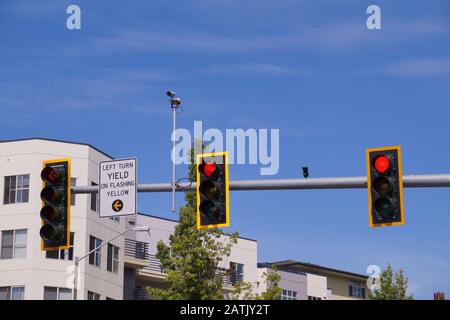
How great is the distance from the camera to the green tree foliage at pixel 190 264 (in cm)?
4347

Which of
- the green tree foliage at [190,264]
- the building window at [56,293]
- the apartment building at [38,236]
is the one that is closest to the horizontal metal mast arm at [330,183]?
the green tree foliage at [190,264]

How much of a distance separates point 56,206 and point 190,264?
24.0m

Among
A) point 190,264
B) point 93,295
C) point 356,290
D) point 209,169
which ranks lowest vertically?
point 93,295

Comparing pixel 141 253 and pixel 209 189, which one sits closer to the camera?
pixel 209 189

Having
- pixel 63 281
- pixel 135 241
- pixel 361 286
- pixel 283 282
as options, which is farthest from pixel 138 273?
pixel 361 286

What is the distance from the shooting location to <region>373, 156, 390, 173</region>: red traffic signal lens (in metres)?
18.4

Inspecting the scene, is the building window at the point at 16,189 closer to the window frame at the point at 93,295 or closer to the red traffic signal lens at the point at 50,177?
the window frame at the point at 93,295

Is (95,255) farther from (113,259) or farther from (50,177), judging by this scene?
(50,177)

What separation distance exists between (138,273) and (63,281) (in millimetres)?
10707

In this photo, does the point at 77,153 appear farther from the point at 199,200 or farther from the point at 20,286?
the point at 199,200

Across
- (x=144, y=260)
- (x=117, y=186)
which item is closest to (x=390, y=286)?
(x=144, y=260)

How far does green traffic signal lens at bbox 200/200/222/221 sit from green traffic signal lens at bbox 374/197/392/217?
311cm

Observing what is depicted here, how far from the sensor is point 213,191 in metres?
19.4
